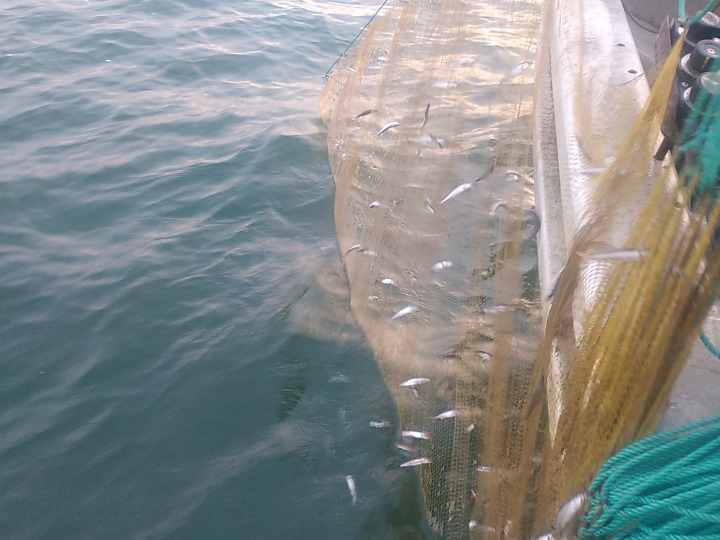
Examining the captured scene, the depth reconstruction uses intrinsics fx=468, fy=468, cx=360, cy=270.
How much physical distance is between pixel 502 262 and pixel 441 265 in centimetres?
49

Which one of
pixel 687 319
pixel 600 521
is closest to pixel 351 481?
pixel 600 521

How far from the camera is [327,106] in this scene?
7418 mm

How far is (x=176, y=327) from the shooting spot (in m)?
4.39

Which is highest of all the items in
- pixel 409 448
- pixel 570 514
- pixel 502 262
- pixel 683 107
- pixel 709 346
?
pixel 683 107

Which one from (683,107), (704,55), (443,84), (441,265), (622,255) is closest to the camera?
(622,255)

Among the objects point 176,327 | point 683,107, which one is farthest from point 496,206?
point 176,327

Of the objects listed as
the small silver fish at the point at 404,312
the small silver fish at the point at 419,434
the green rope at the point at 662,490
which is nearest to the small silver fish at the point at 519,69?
the small silver fish at the point at 404,312

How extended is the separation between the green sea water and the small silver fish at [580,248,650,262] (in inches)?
80.4

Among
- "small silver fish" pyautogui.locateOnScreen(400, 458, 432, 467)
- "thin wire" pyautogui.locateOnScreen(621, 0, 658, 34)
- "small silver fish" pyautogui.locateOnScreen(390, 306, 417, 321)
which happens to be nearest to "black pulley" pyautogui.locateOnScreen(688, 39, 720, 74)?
"small silver fish" pyautogui.locateOnScreen(390, 306, 417, 321)

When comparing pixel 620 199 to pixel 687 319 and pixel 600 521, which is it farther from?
pixel 600 521

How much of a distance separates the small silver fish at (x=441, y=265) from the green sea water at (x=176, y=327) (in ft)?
3.15

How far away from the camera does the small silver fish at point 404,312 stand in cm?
379

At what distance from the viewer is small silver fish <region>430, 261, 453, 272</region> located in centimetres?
374

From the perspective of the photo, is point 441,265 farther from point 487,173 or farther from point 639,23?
point 639,23
